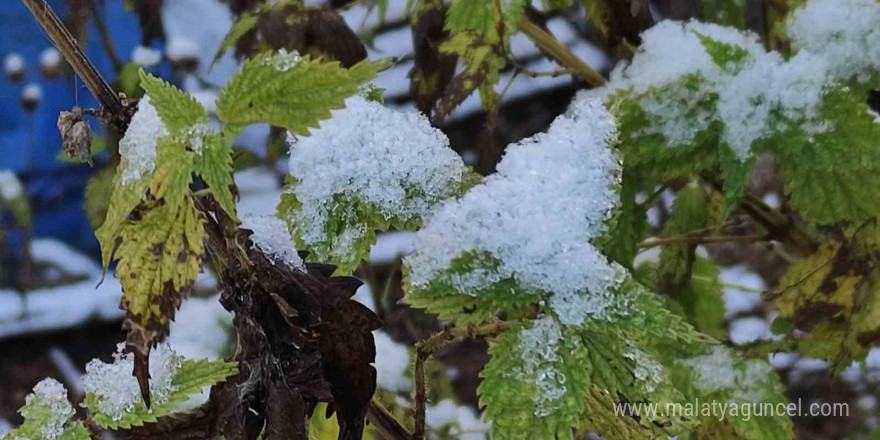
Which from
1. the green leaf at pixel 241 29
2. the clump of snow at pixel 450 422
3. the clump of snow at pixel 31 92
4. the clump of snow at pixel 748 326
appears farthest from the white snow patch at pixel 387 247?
the green leaf at pixel 241 29

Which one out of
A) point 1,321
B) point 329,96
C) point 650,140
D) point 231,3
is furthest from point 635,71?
point 1,321

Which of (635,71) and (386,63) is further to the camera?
(635,71)

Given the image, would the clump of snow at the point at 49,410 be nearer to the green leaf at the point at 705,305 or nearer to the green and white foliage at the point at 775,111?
the green and white foliage at the point at 775,111

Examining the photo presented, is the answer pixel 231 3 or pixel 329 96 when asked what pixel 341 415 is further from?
pixel 231 3

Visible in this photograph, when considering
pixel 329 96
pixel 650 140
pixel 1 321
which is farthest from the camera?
pixel 1 321

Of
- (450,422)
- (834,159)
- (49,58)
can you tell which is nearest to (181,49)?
(49,58)
